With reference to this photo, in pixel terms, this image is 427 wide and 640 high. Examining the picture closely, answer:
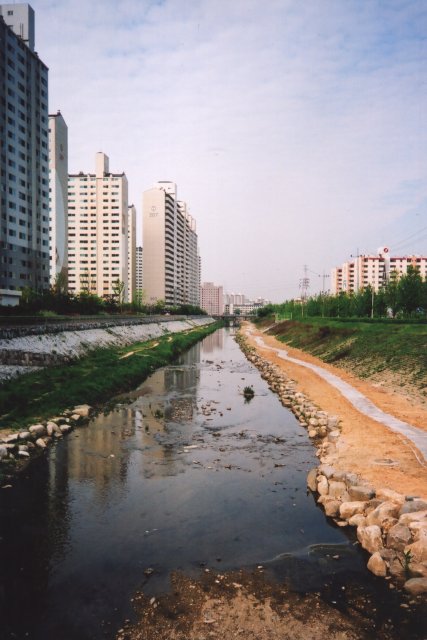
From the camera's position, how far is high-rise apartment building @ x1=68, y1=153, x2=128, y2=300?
542 ft

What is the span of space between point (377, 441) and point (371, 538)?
293 inches

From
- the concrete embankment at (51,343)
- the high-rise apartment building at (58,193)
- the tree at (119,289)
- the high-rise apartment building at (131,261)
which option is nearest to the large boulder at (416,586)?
the concrete embankment at (51,343)

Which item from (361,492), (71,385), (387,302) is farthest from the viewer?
(387,302)

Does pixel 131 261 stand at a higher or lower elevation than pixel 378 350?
higher

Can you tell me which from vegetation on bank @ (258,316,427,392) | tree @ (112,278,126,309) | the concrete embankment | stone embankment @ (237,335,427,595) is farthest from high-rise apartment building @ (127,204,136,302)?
stone embankment @ (237,335,427,595)

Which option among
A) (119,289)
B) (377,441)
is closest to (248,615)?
(377,441)

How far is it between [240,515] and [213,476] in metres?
2.97

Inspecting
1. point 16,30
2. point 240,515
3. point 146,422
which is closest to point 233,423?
point 146,422

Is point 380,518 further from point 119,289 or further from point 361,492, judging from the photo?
point 119,289

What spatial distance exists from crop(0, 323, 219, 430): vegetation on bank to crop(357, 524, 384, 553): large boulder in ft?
46.8

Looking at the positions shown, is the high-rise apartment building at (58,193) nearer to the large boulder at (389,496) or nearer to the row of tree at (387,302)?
the row of tree at (387,302)

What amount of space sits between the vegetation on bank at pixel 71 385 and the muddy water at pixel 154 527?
2983mm

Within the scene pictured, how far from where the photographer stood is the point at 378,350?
3816cm

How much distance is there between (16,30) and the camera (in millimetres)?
96562
